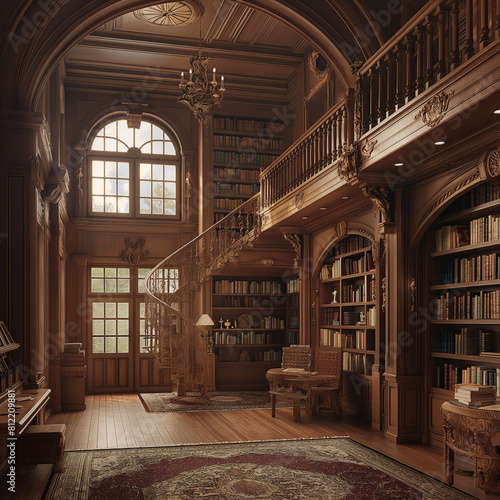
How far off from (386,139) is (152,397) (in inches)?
285

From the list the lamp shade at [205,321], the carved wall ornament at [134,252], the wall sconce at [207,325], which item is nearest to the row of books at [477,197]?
the wall sconce at [207,325]

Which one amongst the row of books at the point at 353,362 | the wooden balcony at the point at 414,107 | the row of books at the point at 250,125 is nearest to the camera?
the wooden balcony at the point at 414,107

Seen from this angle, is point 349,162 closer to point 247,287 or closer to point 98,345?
point 247,287

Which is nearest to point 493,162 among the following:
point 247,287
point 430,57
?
point 430,57

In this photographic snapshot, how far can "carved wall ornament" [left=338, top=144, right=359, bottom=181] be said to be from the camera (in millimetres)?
6668

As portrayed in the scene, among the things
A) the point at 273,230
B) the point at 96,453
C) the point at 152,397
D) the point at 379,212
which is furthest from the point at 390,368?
the point at 152,397

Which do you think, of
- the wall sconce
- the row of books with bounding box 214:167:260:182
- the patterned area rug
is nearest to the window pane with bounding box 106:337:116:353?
the patterned area rug

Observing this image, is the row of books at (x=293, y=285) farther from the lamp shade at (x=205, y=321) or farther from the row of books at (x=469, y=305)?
the row of books at (x=469, y=305)

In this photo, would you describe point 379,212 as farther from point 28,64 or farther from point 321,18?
point 28,64

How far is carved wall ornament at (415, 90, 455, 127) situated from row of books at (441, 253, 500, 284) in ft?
5.65

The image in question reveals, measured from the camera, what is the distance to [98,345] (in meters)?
12.5

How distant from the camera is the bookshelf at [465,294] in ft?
19.8

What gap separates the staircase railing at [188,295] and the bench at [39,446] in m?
4.80

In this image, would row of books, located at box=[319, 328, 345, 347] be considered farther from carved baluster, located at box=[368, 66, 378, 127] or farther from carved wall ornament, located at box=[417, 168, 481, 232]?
carved baluster, located at box=[368, 66, 378, 127]
